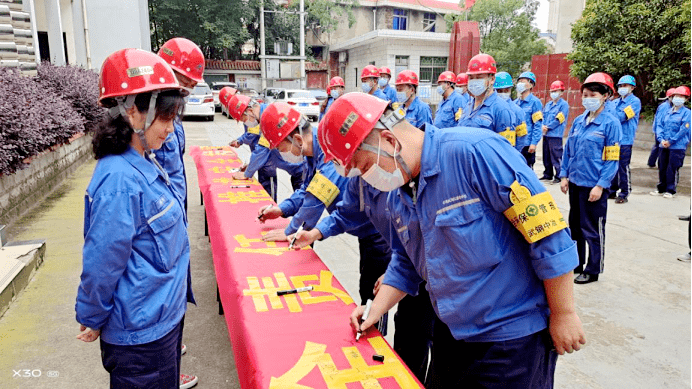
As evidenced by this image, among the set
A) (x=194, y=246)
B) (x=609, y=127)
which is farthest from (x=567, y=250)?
(x=194, y=246)

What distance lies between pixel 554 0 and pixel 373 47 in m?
26.9

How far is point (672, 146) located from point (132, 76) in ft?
26.6

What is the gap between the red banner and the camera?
1.67 metres

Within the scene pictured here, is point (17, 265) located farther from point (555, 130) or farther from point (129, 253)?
point (555, 130)

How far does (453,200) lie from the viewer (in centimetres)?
145

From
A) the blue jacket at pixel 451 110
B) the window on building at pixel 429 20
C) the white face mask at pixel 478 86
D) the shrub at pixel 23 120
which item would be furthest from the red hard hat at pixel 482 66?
the window on building at pixel 429 20

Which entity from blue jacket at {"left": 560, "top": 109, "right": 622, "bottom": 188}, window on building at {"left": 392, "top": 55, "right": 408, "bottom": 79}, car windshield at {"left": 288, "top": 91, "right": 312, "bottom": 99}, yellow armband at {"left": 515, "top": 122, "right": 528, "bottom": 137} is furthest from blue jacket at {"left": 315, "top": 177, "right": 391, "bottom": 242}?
window on building at {"left": 392, "top": 55, "right": 408, "bottom": 79}

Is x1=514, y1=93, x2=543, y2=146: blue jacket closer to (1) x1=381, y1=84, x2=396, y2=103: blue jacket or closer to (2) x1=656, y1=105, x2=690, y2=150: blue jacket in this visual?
(2) x1=656, y1=105, x2=690, y2=150: blue jacket

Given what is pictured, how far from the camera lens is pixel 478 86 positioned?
553cm

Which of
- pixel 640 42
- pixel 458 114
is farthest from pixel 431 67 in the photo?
pixel 458 114

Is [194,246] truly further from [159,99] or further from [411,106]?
[411,106]

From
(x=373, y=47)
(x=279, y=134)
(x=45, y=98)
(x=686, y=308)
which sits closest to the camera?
(x=279, y=134)

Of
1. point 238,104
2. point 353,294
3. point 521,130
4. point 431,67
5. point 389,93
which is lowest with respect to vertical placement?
point 353,294

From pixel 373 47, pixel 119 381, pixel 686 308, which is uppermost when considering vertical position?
pixel 373 47
